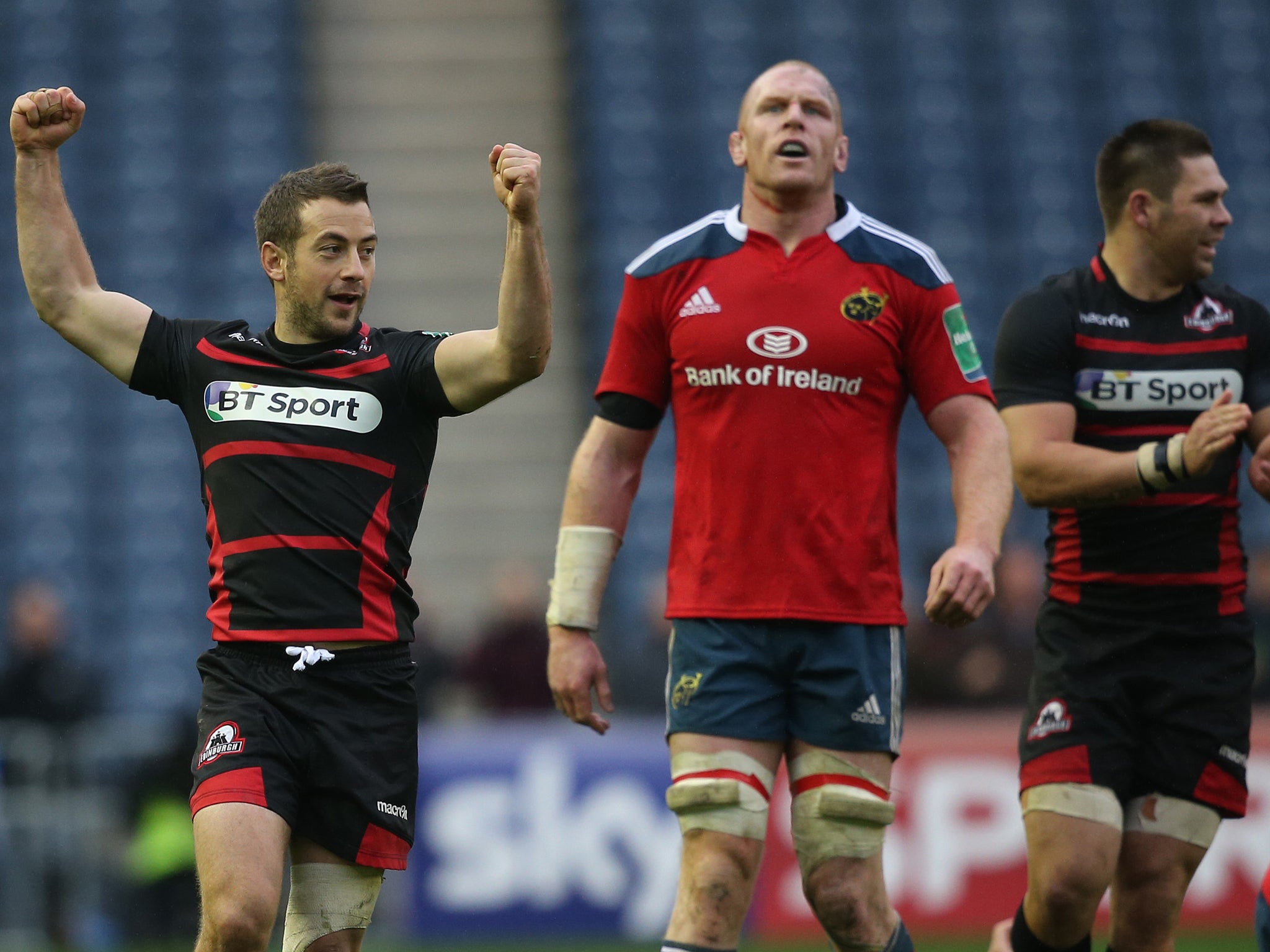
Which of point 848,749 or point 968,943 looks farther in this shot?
point 968,943

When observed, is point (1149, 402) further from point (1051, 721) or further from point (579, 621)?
point (579, 621)

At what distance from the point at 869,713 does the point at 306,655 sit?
1.54m

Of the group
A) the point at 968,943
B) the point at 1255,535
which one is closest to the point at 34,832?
the point at 968,943

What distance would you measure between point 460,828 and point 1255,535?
302 inches

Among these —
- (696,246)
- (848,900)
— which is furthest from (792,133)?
(848,900)

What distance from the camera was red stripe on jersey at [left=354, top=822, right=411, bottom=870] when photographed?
4637 mm

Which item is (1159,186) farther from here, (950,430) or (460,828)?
(460,828)

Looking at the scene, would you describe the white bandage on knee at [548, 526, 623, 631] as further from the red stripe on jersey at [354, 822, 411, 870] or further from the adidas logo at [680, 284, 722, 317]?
the red stripe on jersey at [354, 822, 411, 870]

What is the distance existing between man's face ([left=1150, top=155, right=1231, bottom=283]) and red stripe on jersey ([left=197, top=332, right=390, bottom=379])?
2451 millimetres

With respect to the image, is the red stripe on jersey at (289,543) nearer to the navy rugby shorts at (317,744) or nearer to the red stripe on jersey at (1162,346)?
the navy rugby shorts at (317,744)

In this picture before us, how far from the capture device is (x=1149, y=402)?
5.51 meters

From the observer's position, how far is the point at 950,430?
514 centimetres

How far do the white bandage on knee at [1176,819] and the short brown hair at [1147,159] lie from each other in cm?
181

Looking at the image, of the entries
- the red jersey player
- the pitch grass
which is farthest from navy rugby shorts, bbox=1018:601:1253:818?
the pitch grass
